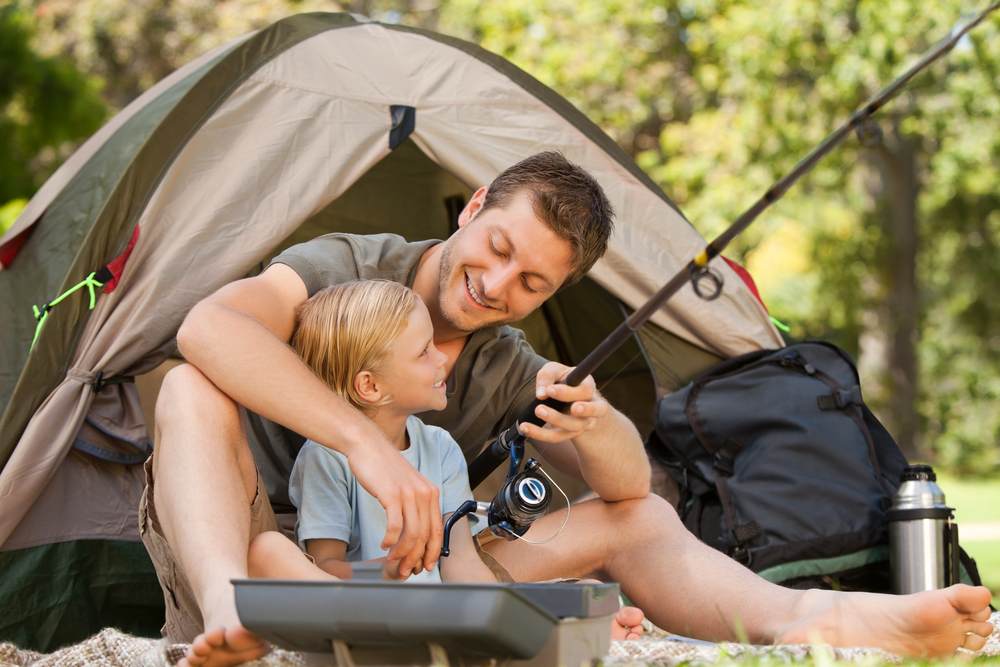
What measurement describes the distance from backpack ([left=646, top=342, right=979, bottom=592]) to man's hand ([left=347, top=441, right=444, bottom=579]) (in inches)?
47.6

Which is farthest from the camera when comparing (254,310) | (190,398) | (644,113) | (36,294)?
(644,113)

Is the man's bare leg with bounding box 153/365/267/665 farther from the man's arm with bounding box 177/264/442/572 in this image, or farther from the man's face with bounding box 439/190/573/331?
the man's face with bounding box 439/190/573/331

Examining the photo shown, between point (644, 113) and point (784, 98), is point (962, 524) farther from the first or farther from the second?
point (644, 113)

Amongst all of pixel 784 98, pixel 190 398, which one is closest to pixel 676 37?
pixel 784 98

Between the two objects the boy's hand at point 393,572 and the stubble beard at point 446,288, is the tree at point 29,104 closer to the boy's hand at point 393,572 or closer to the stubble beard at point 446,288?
the stubble beard at point 446,288

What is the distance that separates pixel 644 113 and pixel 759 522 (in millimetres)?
7214

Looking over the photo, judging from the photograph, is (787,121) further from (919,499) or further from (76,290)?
(76,290)

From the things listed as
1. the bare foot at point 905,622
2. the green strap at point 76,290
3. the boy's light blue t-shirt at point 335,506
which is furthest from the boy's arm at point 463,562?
the green strap at point 76,290

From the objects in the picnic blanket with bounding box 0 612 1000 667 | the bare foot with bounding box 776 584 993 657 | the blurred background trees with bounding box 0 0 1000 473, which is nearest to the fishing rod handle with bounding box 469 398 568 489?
the picnic blanket with bounding box 0 612 1000 667

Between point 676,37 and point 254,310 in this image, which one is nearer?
point 254,310

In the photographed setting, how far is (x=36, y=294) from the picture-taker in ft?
9.08

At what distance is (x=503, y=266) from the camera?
2189 millimetres

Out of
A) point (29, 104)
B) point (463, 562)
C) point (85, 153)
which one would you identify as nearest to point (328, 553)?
point (463, 562)

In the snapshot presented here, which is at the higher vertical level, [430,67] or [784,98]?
[784,98]
